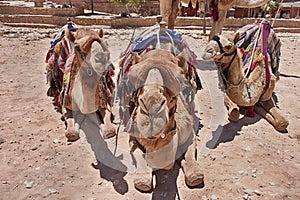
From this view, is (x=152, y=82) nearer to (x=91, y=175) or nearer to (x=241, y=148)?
(x=91, y=175)

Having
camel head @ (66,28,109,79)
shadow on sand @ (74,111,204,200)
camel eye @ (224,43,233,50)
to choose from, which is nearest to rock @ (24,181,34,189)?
shadow on sand @ (74,111,204,200)

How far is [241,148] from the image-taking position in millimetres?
4039

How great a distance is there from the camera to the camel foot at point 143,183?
3.03m

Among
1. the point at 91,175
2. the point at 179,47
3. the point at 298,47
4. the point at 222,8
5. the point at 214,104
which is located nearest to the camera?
the point at 91,175

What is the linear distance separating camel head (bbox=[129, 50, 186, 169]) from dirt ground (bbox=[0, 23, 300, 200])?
2.42ft

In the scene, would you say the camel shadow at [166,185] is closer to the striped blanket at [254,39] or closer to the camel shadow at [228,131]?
the camel shadow at [228,131]

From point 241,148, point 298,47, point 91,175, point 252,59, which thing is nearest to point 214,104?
point 252,59

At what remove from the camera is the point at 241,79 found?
4.47 meters

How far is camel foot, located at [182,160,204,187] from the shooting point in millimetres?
3055

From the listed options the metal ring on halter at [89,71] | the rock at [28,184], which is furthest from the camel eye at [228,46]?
Result: the rock at [28,184]

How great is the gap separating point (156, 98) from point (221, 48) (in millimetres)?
2351

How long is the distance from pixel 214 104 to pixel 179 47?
1969 millimetres

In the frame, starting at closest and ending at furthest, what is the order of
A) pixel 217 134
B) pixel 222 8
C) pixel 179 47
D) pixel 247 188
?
pixel 247 188
pixel 179 47
pixel 217 134
pixel 222 8

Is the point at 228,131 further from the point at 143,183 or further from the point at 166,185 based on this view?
→ the point at 143,183
